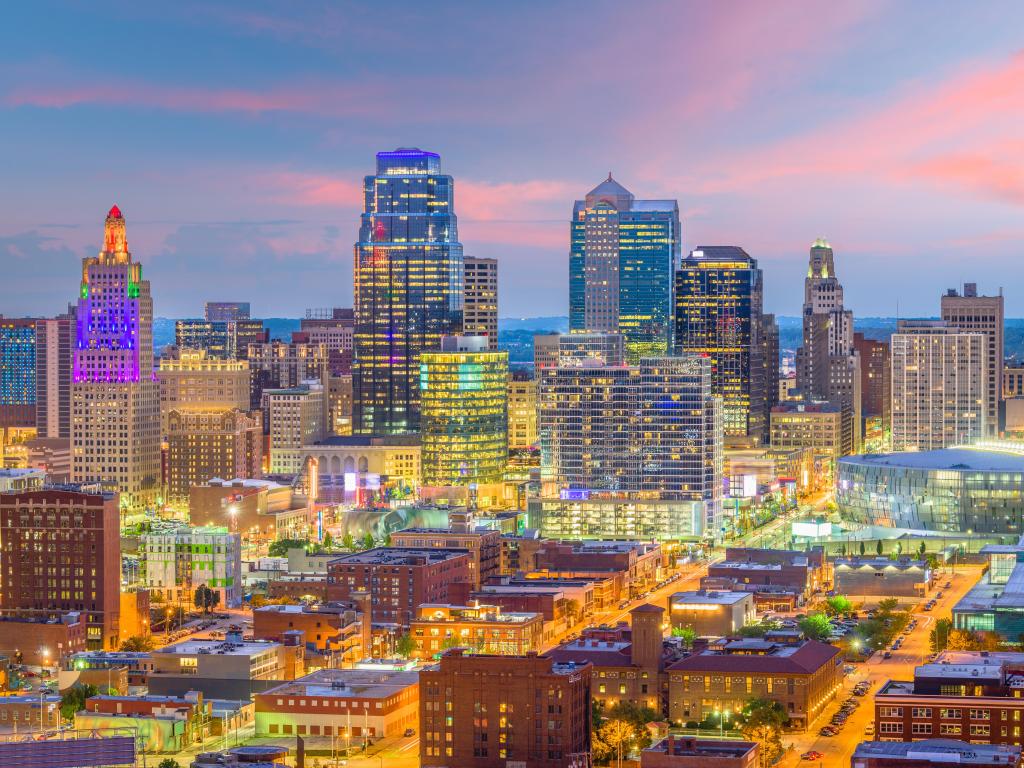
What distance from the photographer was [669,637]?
130125 millimetres

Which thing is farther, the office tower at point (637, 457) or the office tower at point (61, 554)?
the office tower at point (637, 457)

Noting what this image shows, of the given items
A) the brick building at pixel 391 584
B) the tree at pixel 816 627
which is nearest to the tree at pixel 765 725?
the tree at pixel 816 627

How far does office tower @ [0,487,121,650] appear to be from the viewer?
140375 mm

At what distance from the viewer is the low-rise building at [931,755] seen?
89.6m

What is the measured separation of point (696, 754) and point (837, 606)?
52551 mm

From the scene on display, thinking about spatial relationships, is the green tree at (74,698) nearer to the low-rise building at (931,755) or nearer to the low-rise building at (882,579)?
the low-rise building at (931,755)

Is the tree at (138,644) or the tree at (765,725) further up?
the tree at (138,644)

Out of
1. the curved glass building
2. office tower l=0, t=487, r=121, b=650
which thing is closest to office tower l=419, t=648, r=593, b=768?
office tower l=0, t=487, r=121, b=650

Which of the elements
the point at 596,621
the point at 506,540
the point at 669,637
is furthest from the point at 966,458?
the point at 669,637

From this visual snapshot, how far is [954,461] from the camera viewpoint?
192 m

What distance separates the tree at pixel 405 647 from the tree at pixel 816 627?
21.3 meters

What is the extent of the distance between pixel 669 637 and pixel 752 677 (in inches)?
709

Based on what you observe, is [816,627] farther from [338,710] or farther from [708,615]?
[338,710]

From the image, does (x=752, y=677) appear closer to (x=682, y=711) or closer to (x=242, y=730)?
(x=682, y=711)
